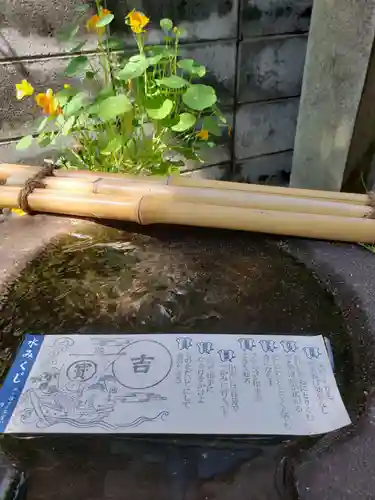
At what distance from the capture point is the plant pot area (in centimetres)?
74

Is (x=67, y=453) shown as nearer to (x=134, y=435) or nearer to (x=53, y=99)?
(x=134, y=435)

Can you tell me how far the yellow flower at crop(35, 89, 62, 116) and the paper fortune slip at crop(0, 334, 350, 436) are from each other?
101 centimetres

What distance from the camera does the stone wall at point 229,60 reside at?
1.83 metres

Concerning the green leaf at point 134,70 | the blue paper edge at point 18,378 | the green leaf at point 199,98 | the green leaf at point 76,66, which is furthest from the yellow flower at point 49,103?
the blue paper edge at point 18,378

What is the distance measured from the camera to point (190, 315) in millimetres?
1096

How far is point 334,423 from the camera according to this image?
2.70 feet

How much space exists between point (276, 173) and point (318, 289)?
5.31 feet

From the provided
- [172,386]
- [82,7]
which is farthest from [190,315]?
[82,7]

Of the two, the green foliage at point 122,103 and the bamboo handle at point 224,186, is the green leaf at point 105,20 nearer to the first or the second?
the green foliage at point 122,103

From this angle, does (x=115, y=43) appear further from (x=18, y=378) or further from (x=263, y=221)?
(x=18, y=378)

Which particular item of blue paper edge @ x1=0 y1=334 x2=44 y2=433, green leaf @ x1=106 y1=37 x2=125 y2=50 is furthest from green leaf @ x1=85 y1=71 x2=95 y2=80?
blue paper edge @ x1=0 y1=334 x2=44 y2=433

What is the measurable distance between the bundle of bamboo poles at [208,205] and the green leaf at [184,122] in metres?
0.52

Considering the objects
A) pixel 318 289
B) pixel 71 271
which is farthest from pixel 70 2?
pixel 318 289

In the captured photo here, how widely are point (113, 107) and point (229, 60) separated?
81cm
